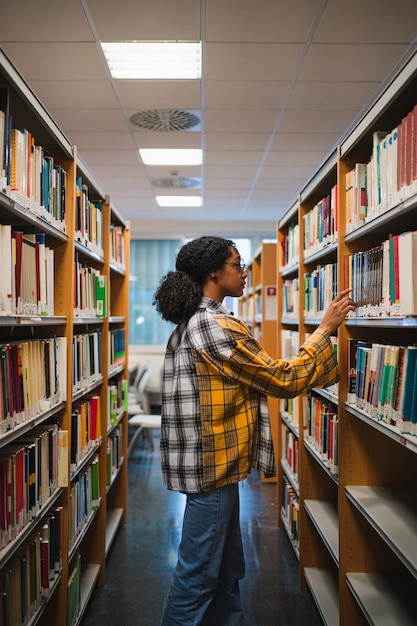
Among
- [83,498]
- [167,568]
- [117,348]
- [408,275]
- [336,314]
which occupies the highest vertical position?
[408,275]

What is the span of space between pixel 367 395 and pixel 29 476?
4.01 feet

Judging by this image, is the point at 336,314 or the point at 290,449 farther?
the point at 290,449

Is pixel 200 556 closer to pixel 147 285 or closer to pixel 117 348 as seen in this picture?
pixel 117 348

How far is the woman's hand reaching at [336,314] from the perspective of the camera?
1853mm

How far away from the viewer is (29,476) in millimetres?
1745

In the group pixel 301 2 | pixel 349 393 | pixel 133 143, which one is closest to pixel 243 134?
pixel 133 143

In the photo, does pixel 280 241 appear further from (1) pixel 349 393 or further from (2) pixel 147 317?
(2) pixel 147 317

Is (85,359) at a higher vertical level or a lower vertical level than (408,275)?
lower

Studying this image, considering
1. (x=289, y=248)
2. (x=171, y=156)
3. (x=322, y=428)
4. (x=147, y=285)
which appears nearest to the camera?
(x=322, y=428)

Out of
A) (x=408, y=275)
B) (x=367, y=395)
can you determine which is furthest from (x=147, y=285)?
(x=408, y=275)

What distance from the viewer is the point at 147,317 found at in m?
8.41

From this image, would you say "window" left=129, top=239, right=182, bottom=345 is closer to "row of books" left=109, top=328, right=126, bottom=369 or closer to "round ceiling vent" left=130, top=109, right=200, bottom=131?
"round ceiling vent" left=130, top=109, right=200, bottom=131

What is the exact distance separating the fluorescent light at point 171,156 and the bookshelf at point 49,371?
80.7 inches

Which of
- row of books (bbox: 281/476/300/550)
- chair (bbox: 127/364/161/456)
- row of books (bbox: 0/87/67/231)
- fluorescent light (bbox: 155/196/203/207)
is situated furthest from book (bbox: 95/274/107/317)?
fluorescent light (bbox: 155/196/203/207)
